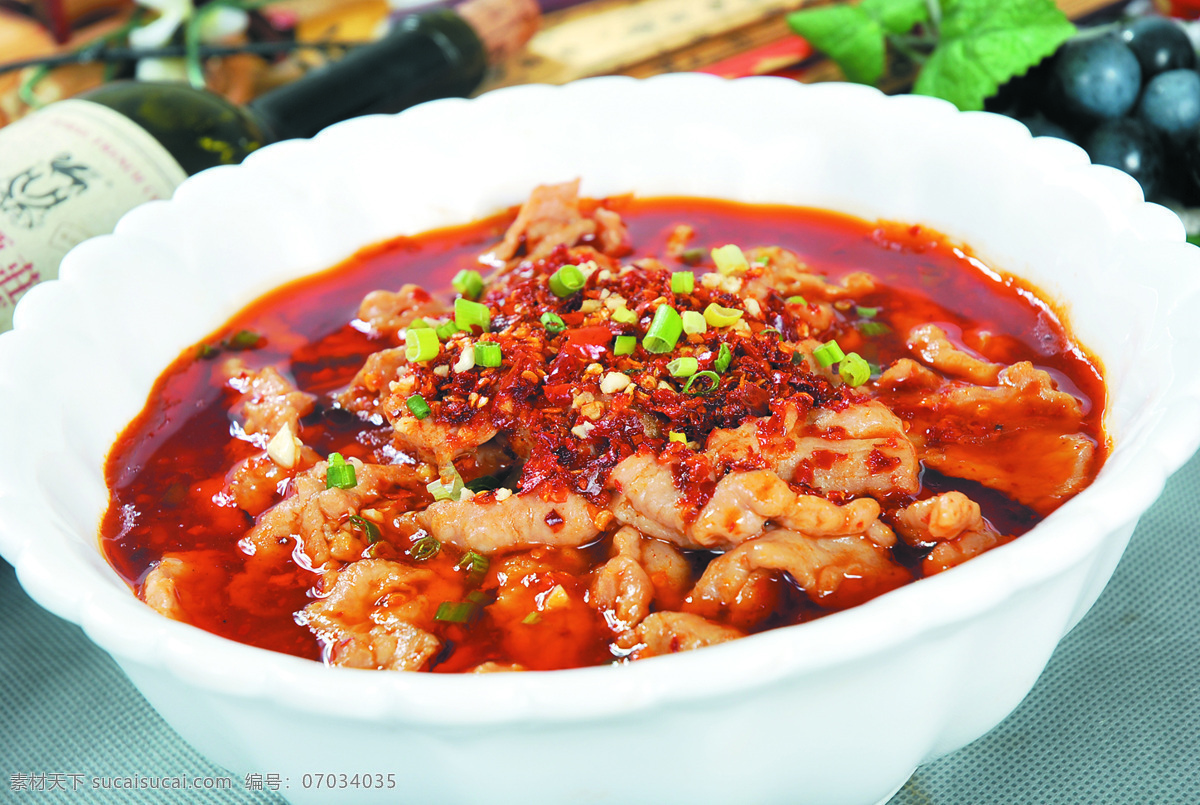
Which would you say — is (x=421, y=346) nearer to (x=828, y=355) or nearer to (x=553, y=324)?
(x=553, y=324)

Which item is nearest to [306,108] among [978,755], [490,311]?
[490,311]

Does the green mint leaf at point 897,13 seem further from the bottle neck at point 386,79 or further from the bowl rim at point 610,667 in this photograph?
the bowl rim at point 610,667

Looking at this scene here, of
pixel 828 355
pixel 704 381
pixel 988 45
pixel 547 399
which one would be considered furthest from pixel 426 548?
pixel 988 45

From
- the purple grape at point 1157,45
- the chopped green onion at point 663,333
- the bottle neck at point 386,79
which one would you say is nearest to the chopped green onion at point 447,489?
the chopped green onion at point 663,333

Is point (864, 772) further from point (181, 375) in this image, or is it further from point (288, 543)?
point (181, 375)

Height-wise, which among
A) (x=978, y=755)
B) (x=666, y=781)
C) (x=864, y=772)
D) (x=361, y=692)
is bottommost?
(x=978, y=755)

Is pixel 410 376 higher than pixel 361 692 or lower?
lower
